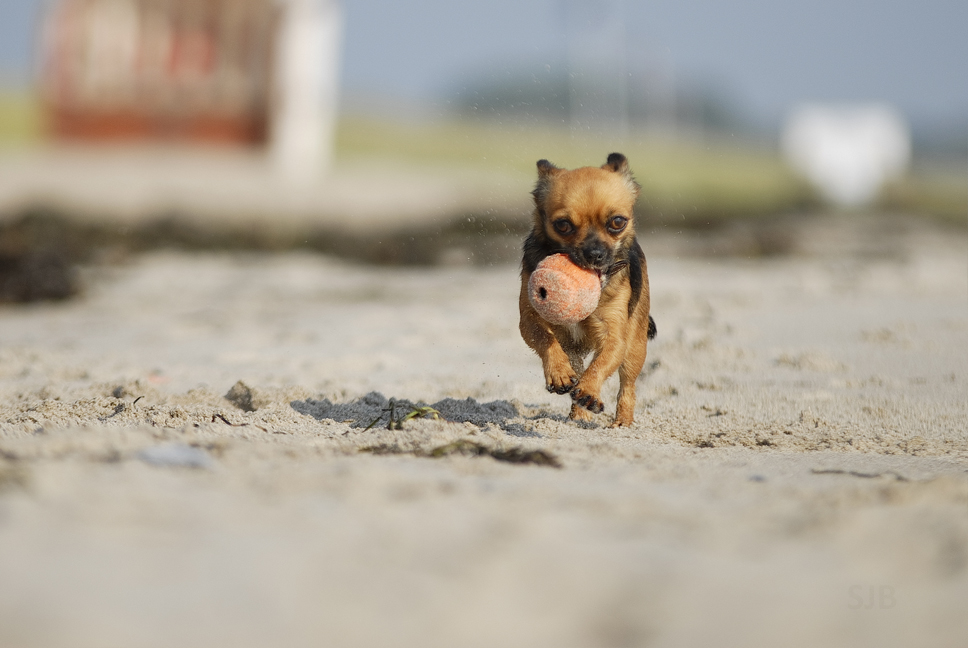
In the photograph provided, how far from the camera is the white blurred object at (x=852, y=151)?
27281mm

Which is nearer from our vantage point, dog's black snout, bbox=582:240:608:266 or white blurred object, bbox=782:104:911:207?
dog's black snout, bbox=582:240:608:266

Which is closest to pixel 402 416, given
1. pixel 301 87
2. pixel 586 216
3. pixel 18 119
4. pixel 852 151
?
pixel 586 216

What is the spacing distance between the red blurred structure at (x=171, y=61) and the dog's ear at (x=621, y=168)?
14328 millimetres

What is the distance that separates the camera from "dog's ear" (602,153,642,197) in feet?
13.8

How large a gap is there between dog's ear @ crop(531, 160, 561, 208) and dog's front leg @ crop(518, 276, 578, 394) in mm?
342

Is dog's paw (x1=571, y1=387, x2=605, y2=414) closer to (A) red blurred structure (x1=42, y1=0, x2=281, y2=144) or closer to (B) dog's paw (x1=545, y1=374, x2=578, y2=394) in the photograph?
(B) dog's paw (x1=545, y1=374, x2=578, y2=394)

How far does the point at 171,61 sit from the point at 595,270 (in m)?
15.6

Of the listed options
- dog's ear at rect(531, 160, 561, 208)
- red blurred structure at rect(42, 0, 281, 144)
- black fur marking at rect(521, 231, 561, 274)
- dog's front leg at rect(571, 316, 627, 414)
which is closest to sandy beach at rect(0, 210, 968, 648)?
dog's front leg at rect(571, 316, 627, 414)

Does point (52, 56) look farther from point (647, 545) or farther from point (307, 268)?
point (647, 545)

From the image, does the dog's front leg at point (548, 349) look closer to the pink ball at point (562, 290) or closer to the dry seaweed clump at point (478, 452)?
the pink ball at point (562, 290)

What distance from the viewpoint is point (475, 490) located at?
8.69ft

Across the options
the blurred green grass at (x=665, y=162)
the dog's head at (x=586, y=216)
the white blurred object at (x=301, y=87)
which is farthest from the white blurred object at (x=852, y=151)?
the dog's head at (x=586, y=216)

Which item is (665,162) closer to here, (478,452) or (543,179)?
(543,179)

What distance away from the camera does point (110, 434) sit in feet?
10.1
